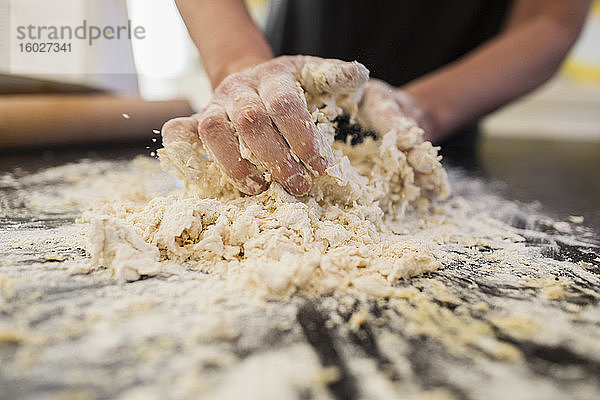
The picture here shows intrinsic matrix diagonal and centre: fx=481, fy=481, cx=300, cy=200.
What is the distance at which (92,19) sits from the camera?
0.78 meters

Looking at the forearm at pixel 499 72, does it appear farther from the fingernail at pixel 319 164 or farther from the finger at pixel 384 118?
the fingernail at pixel 319 164

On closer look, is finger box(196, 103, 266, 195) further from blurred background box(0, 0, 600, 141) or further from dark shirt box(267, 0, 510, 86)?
dark shirt box(267, 0, 510, 86)

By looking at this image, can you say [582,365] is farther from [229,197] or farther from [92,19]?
[92,19]

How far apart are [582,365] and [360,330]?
193mm

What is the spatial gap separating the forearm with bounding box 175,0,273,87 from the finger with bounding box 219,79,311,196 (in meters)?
0.22

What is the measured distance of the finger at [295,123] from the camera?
2.13 feet

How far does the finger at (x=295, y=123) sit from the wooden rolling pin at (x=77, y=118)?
0.62 meters

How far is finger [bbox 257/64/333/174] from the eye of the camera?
650 mm

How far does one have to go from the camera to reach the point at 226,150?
690mm

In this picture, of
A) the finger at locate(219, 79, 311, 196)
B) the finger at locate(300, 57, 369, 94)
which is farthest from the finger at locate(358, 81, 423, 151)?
the finger at locate(219, 79, 311, 196)

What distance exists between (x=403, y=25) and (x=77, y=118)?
0.98 meters

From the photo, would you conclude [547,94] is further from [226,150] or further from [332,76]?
[226,150]

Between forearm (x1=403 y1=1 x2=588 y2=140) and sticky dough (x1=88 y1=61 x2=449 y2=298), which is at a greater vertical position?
forearm (x1=403 y1=1 x2=588 y2=140)

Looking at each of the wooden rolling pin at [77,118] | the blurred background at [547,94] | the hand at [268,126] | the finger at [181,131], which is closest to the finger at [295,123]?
the hand at [268,126]
